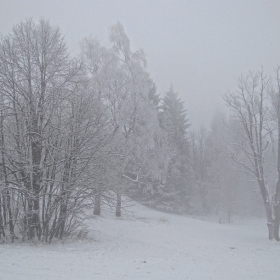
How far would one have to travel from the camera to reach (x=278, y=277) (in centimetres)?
894

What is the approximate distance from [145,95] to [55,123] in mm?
11212

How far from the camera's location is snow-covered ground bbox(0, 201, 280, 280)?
713 cm

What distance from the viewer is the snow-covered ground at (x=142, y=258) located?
7.13m

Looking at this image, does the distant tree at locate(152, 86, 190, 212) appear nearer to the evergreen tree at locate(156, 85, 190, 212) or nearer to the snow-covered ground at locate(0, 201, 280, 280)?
the evergreen tree at locate(156, 85, 190, 212)

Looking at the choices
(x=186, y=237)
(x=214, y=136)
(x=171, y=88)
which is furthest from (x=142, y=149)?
(x=214, y=136)

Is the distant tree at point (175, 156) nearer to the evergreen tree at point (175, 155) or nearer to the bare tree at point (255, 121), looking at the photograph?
the evergreen tree at point (175, 155)

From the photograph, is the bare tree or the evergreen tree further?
the evergreen tree

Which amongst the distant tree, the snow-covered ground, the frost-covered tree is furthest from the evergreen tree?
the snow-covered ground

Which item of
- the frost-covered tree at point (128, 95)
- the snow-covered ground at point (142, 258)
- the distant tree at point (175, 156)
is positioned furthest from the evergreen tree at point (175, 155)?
the snow-covered ground at point (142, 258)

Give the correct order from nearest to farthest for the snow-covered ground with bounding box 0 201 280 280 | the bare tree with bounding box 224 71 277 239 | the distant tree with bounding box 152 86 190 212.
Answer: the snow-covered ground with bounding box 0 201 280 280, the bare tree with bounding box 224 71 277 239, the distant tree with bounding box 152 86 190 212

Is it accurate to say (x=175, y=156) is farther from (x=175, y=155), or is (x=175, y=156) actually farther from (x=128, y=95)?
(x=128, y=95)

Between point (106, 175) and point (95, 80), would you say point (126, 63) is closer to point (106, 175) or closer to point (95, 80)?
point (95, 80)

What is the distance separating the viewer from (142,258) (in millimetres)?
9648

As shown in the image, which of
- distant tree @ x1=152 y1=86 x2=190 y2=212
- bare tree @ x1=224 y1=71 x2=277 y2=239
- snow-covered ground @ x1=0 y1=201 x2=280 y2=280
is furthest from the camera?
distant tree @ x1=152 y1=86 x2=190 y2=212
